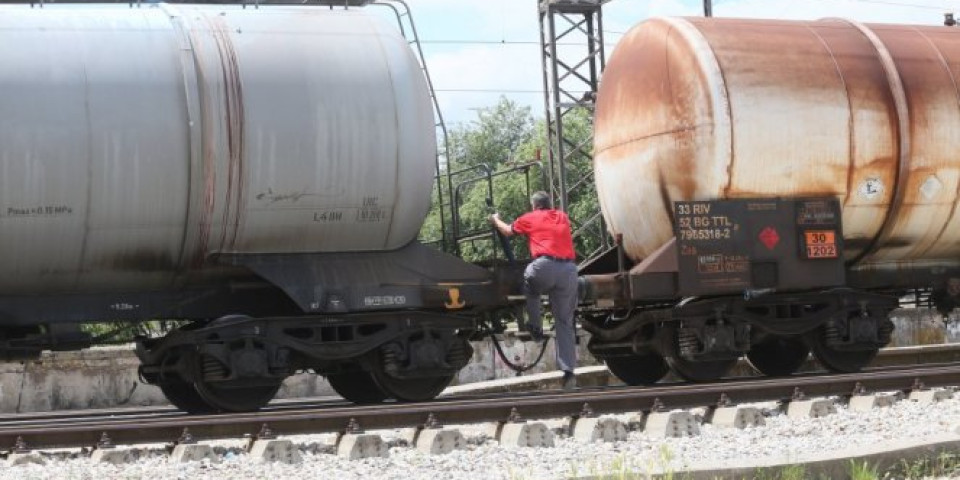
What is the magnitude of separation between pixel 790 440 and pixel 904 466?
1520 mm

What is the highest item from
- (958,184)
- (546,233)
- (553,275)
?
(958,184)

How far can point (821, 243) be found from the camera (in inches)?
503

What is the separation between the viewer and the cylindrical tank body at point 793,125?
40.6ft

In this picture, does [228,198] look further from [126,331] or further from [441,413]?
[441,413]

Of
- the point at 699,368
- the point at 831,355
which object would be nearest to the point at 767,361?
the point at 831,355

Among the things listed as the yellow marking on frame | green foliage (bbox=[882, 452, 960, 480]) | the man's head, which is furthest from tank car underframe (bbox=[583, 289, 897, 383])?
green foliage (bbox=[882, 452, 960, 480])

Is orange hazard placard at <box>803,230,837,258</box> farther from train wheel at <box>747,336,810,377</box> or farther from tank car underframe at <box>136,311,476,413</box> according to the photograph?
tank car underframe at <box>136,311,476,413</box>

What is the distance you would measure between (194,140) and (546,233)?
10.8 ft

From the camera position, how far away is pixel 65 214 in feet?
34.4

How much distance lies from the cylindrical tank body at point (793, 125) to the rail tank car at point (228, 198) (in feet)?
7.40

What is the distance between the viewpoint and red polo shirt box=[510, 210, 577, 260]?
12.1 meters

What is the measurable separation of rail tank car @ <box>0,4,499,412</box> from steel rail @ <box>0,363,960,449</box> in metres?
1.53

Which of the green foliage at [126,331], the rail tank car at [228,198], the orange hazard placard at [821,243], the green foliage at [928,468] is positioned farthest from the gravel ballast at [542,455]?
the orange hazard placard at [821,243]

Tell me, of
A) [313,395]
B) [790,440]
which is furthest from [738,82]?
[313,395]
